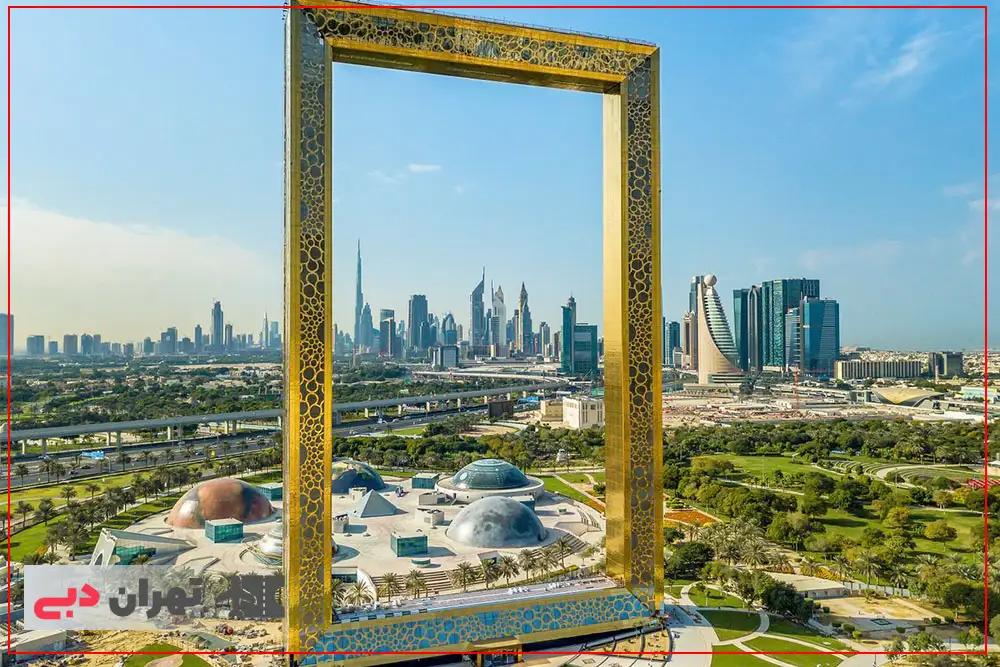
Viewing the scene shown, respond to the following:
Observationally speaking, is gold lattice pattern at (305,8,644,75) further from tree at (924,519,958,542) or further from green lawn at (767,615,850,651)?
tree at (924,519,958,542)

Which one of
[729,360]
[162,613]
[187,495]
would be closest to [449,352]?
[729,360]

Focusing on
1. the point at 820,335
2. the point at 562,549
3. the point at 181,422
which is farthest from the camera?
the point at 820,335

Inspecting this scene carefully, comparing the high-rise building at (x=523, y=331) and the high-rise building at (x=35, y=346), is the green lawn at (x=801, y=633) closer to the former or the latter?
the high-rise building at (x=523, y=331)

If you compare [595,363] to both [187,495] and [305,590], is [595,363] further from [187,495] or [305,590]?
[305,590]

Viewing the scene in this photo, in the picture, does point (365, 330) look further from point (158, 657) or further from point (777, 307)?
point (158, 657)

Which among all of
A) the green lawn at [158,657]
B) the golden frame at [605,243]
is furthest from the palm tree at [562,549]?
the green lawn at [158,657]

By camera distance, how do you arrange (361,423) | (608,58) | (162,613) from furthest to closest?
(361,423), (162,613), (608,58)

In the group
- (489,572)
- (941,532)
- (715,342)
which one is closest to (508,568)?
(489,572)
